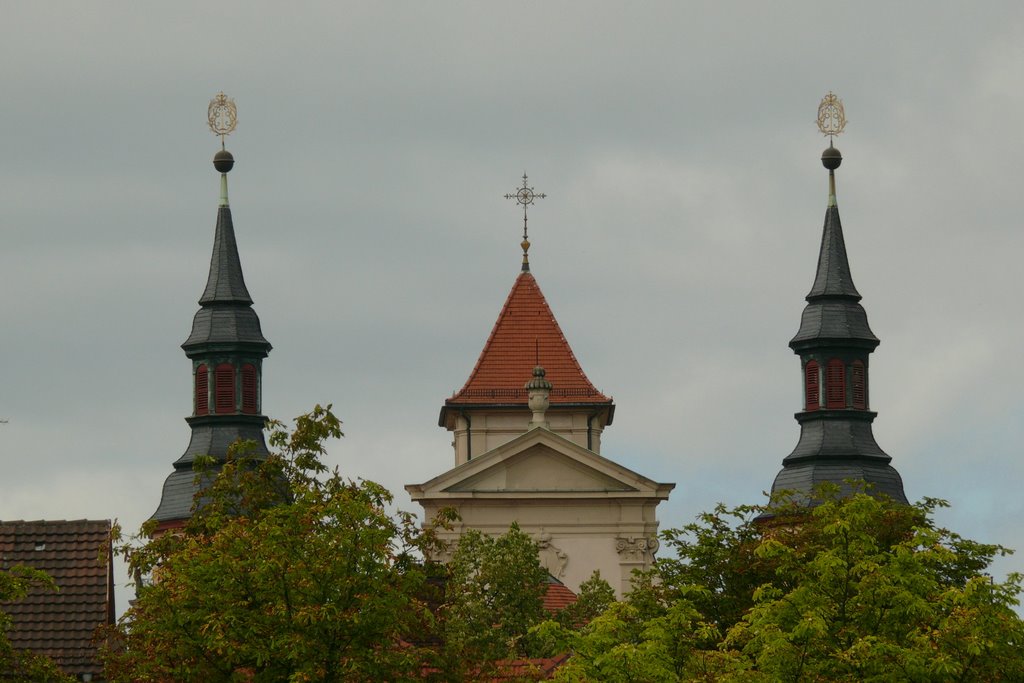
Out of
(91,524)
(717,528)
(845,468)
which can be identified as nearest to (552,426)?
(845,468)

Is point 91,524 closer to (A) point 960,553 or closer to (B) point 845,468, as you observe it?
(A) point 960,553

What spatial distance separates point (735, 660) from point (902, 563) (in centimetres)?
429

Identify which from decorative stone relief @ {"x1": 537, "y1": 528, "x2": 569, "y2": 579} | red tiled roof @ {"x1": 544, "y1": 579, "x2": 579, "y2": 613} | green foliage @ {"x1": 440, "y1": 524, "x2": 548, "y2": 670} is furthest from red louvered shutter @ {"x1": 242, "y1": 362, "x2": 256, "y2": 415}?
green foliage @ {"x1": 440, "y1": 524, "x2": 548, "y2": 670}

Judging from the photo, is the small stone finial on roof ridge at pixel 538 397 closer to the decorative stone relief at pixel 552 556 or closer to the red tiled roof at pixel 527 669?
the decorative stone relief at pixel 552 556

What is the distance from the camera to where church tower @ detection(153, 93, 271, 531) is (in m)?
109

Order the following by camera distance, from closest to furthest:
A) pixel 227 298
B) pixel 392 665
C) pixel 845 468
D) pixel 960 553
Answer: pixel 392 665
pixel 960 553
pixel 845 468
pixel 227 298

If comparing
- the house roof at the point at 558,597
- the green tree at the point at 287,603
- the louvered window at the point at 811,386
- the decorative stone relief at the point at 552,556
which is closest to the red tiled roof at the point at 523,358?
the louvered window at the point at 811,386

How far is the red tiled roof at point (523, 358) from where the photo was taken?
355ft

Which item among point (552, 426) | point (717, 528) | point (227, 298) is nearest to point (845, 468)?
point (552, 426)

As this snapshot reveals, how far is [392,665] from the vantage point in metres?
57.0

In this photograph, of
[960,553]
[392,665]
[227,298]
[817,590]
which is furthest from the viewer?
[227,298]

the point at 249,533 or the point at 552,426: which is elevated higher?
the point at 552,426

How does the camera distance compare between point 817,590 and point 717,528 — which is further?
point 717,528

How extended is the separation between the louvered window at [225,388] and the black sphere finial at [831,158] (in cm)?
1809
